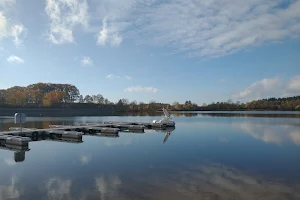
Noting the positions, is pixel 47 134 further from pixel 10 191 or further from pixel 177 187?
pixel 177 187

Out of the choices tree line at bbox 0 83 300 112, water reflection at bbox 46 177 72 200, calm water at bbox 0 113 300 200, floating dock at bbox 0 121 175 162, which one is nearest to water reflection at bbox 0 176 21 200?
calm water at bbox 0 113 300 200

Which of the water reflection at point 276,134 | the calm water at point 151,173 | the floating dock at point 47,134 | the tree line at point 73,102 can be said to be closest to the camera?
the calm water at point 151,173

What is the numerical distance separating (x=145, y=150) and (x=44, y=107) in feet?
294

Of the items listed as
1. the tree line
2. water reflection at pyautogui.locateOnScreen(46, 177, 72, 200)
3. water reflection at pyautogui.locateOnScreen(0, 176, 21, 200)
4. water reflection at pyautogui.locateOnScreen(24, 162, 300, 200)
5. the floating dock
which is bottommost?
water reflection at pyautogui.locateOnScreen(24, 162, 300, 200)

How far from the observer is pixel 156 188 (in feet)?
29.1

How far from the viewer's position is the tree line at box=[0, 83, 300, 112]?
9788cm

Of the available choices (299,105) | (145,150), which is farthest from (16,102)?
(299,105)

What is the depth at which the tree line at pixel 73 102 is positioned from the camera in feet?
321

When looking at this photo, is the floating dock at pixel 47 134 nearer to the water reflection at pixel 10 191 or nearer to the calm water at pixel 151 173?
the calm water at pixel 151 173

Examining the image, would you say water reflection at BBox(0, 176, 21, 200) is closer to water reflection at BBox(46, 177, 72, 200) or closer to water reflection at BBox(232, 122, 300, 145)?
water reflection at BBox(46, 177, 72, 200)

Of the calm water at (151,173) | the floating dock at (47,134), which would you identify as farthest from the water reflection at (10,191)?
the floating dock at (47,134)

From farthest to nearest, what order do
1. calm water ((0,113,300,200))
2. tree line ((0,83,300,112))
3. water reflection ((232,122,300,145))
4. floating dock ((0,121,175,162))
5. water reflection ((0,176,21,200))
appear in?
tree line ((0,83,300,112)), water reflection ((232,122,300,145)), floating dock ((0,121,175,162)), calm water ((0,113,300,200)), water reflection ((0,176,21,200))

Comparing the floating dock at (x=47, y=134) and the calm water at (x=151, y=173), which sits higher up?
the floating dock at (x=47, y=134)

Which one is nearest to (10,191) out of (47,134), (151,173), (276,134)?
(151,173)
